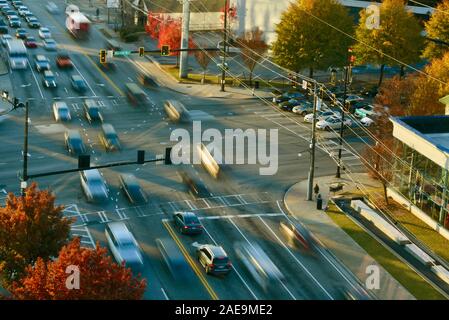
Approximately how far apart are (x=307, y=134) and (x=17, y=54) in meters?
39.3

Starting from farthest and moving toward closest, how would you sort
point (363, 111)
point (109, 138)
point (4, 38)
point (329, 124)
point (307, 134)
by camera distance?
point (4, 38) → point (363, 111) → point (329, 124) → point (307, 134) → point (109, 138)

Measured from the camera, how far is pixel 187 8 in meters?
81.4

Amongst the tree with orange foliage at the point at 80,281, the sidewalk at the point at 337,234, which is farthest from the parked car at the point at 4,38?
the tree with orange foliage at the point at 80,281

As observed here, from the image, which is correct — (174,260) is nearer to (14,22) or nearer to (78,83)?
(78,83)

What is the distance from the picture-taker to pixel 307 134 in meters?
65.4

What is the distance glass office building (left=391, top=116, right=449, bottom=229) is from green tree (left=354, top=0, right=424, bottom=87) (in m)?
33.4

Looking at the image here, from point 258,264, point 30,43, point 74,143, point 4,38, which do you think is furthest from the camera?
point 4,38

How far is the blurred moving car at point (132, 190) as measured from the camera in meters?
48.7

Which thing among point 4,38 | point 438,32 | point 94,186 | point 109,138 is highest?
point 438,32

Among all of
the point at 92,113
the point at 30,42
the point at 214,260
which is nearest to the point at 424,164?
the point at 214,260

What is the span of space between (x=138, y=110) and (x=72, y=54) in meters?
26.1

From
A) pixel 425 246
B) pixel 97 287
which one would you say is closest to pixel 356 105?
pixel 425 246

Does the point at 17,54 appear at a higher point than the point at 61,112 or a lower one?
higher
